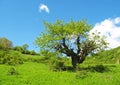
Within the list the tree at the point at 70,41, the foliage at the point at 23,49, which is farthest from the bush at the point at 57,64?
the foliage at the point at 23,49

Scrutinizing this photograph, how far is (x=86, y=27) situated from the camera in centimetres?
5341

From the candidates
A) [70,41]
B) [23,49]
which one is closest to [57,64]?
[70,41]

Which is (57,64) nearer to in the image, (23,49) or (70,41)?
(70,41)

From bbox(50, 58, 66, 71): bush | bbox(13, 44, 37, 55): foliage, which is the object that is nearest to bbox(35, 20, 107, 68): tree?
bbox(50, 58, 66, 71): bush

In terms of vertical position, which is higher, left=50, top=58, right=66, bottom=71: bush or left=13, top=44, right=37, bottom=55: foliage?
left=13, top=44, right=37, bottom=55: foliage

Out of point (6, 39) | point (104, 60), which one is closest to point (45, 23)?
point (104, 60)

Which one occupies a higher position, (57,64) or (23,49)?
(23,49)

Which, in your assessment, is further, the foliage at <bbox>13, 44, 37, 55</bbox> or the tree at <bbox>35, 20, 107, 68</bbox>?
the foliage at <bbox>13, 44, 37, 55</bbox>

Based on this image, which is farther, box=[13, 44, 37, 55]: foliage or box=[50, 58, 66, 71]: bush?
box=[13, 44, 37, 55]: foliage

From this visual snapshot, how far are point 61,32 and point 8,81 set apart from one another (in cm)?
2239

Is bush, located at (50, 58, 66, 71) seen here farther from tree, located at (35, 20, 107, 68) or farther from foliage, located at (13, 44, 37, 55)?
foliage, located at (13, 44, 37, 55)

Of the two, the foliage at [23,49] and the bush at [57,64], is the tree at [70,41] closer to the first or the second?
the bush at [57,64]

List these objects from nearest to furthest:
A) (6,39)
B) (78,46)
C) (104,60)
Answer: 1. (78,46)
2. (104,60)
3. (6,39)

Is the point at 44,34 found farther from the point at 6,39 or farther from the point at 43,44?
the point at 6,39
